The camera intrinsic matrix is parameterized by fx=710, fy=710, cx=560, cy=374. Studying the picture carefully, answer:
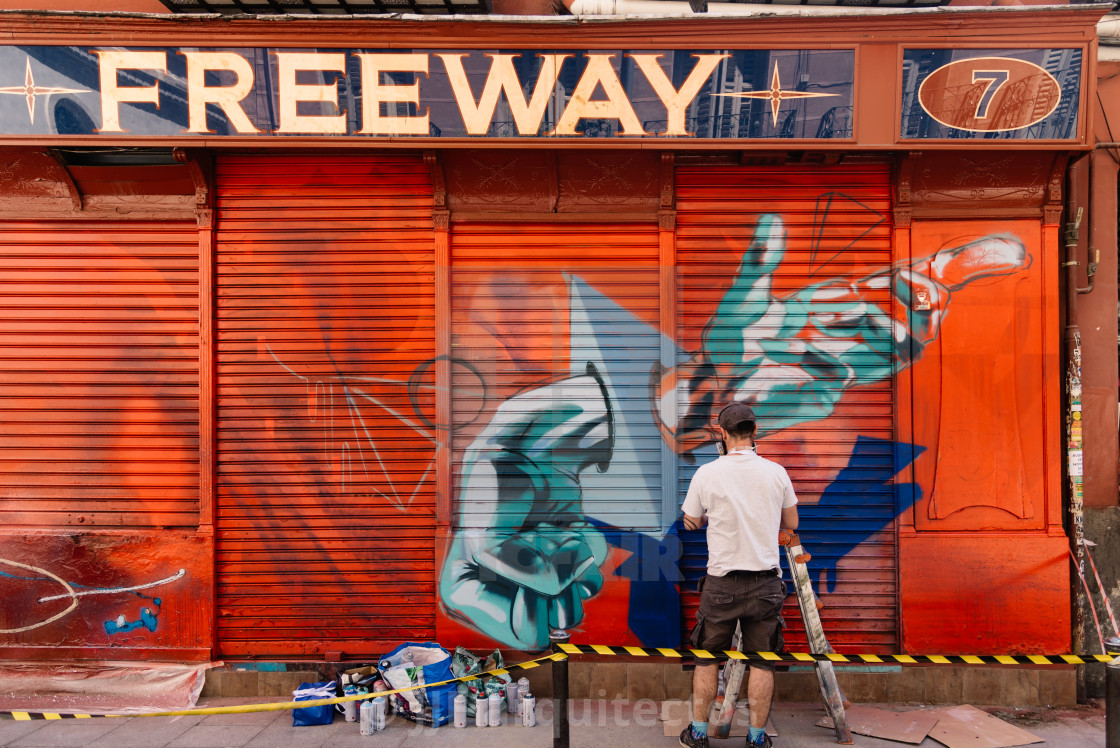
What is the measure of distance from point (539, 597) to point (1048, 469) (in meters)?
4.31

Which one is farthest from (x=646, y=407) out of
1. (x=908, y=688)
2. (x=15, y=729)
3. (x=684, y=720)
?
(x=15, y=729)

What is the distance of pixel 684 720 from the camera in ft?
17.3

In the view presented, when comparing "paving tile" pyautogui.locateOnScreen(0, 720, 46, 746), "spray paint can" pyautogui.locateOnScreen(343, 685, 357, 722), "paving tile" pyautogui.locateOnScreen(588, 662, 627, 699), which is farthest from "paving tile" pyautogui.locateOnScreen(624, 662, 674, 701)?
"paving tile" pyautogui.locateOnScreen(0, 720, 46, 746)

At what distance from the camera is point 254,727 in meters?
5.28

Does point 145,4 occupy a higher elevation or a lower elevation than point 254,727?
higher

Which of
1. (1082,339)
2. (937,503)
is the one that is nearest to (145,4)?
(937,503)

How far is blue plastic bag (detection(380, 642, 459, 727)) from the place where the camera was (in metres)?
5.26

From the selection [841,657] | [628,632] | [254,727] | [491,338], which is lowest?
[254,727]

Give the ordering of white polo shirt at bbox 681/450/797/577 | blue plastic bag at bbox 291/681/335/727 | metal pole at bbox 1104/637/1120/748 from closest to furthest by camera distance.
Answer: metal pole at bbox 1104/637/1120/748, white polo shirt at bbox 681/450/797/577, blue plastic bag at bbox 291/681/335/727

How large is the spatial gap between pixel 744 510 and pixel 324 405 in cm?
356

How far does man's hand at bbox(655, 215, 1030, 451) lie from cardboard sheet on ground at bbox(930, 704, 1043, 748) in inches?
96.4

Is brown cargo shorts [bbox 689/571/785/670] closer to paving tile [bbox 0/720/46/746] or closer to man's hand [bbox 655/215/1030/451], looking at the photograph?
man's hand [bbox 655/215/1030/451]

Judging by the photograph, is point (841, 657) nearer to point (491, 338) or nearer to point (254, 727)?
point (491, 338)

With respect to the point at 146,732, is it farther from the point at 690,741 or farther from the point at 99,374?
the point at 690,741
